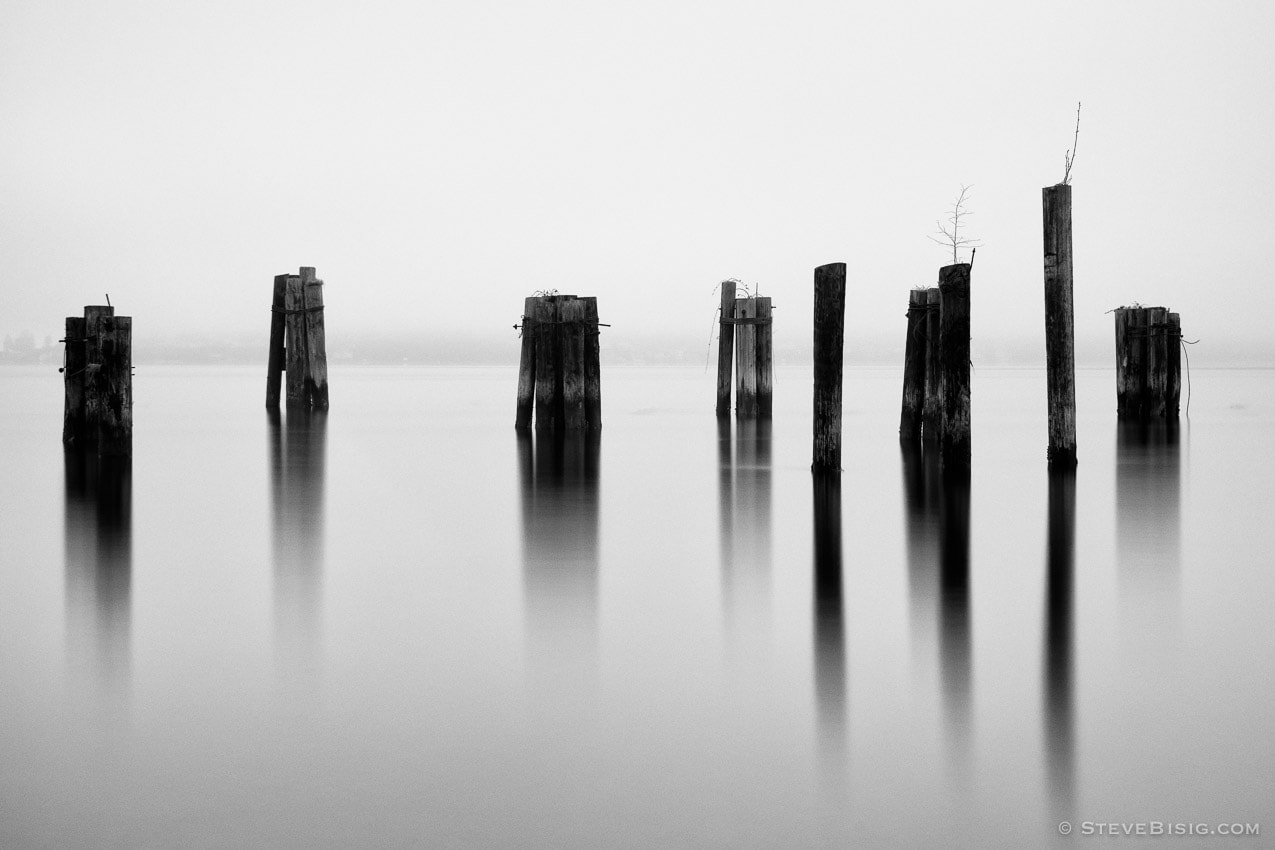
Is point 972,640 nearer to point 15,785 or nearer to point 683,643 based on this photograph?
point 683,643

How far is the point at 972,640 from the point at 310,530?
5675 mm

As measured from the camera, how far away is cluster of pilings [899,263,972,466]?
10.7 metres

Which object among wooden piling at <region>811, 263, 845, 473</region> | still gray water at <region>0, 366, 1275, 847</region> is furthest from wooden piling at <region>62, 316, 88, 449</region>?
wooden piling at <region>811, 263, 845, 473</region>

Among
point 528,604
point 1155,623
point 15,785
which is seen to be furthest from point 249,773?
point 1155,623

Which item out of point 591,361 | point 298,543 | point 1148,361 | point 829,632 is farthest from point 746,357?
point 829,632

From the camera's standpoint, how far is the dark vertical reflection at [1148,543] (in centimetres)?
589

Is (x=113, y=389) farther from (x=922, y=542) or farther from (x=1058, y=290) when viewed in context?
(x=1058, y=290)

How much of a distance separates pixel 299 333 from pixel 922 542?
A: 42.7 ft

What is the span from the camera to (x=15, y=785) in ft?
11.9

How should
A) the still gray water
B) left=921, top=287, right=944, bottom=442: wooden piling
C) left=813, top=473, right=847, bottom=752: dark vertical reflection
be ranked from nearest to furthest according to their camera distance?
the still gray water
left=813, top=473, right=847, bottom=752: dark vertical reflection
left=921, top=287, right=944, bottom=442: wooden piling

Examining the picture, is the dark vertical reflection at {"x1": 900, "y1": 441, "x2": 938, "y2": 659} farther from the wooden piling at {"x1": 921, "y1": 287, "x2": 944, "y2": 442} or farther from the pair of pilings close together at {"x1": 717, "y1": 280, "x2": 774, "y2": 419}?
the pair of pilings close together at {"x1": 717, "y1": 280, "x2": 774, "y2": 419}

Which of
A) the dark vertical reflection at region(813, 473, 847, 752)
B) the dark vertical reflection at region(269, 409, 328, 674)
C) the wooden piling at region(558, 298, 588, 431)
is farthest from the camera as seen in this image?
the wooden piling at region(558, 298, 588, 431)

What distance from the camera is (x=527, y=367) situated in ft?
53.3

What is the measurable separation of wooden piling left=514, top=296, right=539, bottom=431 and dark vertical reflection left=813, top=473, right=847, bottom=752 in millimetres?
5990
